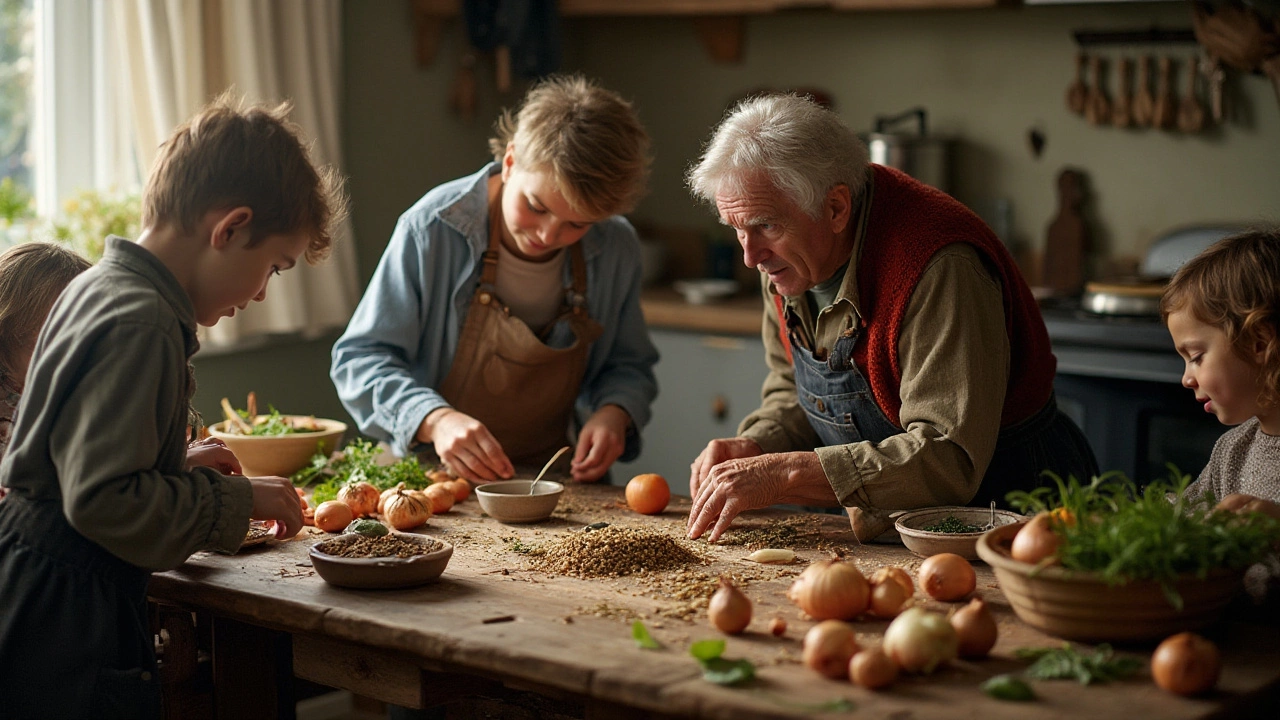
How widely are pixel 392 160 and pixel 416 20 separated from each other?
0.53 m

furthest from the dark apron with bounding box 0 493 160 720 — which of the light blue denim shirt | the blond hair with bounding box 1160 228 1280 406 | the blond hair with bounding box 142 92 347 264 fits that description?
the blond hair with bounding box 1160 228 1280 406

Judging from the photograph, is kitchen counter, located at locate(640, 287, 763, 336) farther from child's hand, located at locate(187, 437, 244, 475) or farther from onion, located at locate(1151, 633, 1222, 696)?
onion, located at locate(1151, 633, 1222, 696)

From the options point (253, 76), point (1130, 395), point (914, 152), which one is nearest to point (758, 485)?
point (1130, 395)

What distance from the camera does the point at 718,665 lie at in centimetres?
155

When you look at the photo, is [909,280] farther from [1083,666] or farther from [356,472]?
[356,472]

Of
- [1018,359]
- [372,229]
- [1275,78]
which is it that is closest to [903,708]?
[1018,359]

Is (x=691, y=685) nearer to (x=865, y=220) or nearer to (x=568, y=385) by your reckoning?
(x=865, y=220)

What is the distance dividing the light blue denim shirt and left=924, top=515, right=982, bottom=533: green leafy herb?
96cm

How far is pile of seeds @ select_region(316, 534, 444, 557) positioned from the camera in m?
1.92

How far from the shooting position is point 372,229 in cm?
473

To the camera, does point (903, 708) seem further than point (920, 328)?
No

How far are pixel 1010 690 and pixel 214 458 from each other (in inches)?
51.5

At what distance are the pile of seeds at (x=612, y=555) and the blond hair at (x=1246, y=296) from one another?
0.91 meters

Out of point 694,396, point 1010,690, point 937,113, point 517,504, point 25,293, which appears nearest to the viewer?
point 1010,690
